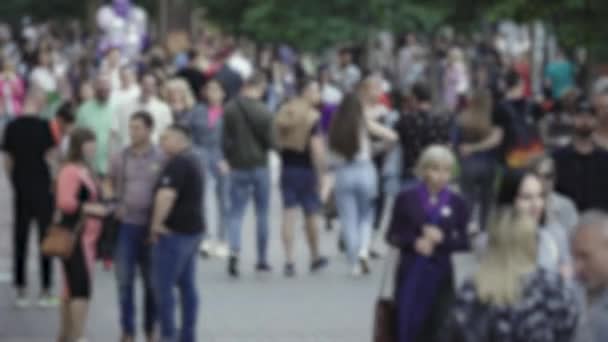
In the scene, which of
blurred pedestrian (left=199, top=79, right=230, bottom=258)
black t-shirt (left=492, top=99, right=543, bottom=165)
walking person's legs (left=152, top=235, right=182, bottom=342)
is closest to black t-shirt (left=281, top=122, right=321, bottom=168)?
blurred pedestrian (left=199, top=79, right=230, bottom=258)

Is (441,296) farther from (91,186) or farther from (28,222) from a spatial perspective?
(28,222)

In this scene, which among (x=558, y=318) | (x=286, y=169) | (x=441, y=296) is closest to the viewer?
(x=558, y=318)

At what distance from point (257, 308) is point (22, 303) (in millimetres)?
1896

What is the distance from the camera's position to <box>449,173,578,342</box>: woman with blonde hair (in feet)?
25.2

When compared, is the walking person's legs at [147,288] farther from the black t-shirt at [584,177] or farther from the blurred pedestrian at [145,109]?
the blurred pedestrian at [145,109]

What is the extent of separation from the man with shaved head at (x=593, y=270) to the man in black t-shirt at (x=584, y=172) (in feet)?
17.9

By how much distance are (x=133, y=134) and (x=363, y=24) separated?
2113 cm

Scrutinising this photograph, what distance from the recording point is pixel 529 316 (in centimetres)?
769

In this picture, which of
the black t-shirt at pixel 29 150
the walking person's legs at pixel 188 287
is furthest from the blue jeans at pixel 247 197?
the walking person's legs at pixel 188 287

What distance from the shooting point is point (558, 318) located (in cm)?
766

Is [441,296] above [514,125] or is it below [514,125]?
below

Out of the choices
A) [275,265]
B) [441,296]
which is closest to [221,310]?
[275,265]

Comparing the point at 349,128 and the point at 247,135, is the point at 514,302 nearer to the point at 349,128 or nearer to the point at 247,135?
the point at 349,128

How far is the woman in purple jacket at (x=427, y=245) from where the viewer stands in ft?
38.1
